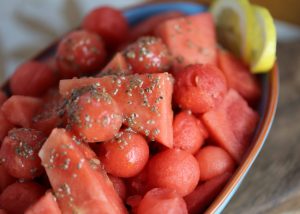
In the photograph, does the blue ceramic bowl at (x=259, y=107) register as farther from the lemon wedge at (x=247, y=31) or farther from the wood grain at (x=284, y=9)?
the wood grain at (x=284, y=9)

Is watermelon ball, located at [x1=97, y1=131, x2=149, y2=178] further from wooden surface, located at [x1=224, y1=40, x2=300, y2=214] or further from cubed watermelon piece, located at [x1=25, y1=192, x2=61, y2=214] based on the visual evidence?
wooden surface, located at [x1=224, y1=40, x2=300, y2=214]

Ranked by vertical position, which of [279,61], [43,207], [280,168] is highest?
[43,207]

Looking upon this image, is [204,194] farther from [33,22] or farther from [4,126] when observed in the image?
[33,22]

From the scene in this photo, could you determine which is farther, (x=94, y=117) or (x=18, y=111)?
(x=18, y=111)

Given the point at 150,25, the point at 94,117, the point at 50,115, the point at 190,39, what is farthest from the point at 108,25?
the point at 94,117

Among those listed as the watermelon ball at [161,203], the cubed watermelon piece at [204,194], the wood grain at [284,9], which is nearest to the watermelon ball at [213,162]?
the cubed watermelon piece at [204,194]
